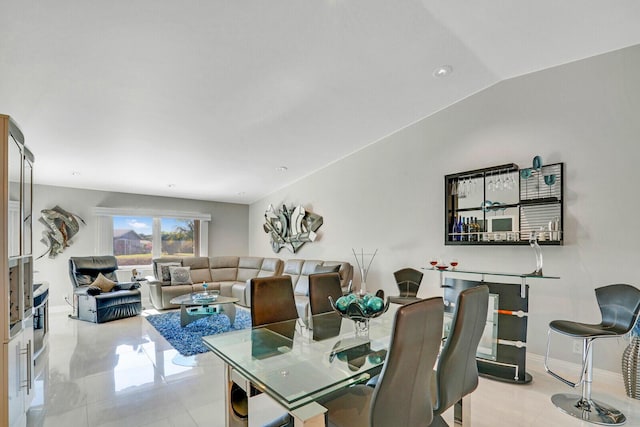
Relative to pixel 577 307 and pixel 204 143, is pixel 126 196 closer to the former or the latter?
pixel 204 143

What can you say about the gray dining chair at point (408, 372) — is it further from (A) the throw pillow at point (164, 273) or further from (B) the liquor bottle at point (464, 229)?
(A) the throw pillow at point (164, 273)

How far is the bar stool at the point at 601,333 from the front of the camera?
7.88 ft

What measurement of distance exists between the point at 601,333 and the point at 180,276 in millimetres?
6134

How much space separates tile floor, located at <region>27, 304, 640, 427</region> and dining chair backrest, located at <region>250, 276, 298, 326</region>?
739mm

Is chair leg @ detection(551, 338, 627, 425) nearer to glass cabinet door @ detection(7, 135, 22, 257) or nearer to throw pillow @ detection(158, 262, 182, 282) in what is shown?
glass cabinet door @ detection(7, 135, 22, 257)

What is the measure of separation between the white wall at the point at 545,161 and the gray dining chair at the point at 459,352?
219 cm

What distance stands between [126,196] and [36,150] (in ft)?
8.41

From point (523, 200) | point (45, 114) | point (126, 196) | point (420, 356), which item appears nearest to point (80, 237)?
point (126, 196)

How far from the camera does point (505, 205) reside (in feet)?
12.2

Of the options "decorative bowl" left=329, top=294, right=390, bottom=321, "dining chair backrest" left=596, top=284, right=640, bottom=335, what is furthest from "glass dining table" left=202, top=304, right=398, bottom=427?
"dining chair backrest" left=596, top=284, right=640, bottom=335

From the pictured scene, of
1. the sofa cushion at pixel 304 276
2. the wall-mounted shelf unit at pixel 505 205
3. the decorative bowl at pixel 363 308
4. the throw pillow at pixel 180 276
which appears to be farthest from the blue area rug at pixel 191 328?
the wall-mounted shelf unit at pixel 505 205

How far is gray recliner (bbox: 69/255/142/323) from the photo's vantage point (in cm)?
513

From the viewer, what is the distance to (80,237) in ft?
20.4

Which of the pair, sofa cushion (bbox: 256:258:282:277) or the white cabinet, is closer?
the white cabinet
